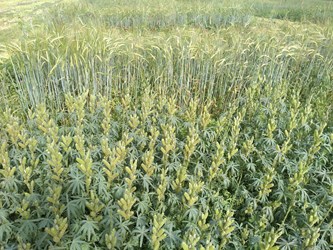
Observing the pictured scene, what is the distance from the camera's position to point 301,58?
3.89 meters

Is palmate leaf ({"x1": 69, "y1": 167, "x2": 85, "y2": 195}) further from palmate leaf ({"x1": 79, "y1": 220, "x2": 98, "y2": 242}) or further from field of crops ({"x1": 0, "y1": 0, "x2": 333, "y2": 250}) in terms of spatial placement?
palmate leaf ({"x1": 79, "y1": 220, "x2": 98, "y2": 242})

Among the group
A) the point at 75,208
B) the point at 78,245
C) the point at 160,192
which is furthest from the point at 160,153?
the point at 78,245

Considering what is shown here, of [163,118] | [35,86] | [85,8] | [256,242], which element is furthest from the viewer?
[85,8]

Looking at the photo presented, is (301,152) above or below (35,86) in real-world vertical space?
below

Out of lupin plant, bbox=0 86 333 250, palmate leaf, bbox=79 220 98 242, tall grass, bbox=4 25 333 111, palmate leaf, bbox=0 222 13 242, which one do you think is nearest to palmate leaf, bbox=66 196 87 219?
lupin plant, bbox=0 86 333 250

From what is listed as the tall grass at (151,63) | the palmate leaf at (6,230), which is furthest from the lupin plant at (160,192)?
the tall grass at (151,63)

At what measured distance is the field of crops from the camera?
166 cm

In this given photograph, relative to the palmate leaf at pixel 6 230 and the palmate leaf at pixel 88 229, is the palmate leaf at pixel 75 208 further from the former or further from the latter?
the palmate leaf at pixel 6 230

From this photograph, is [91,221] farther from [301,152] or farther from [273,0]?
[273,0]

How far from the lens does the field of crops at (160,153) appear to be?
5.45ft

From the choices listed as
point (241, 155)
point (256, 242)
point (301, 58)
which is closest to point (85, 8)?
point (301, 58)

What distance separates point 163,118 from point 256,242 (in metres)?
1.32

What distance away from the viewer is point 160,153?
2.42m

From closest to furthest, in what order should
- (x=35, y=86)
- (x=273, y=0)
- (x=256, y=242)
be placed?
(x=256, y=242), (x=35, y=86), (x=273, y=0)
